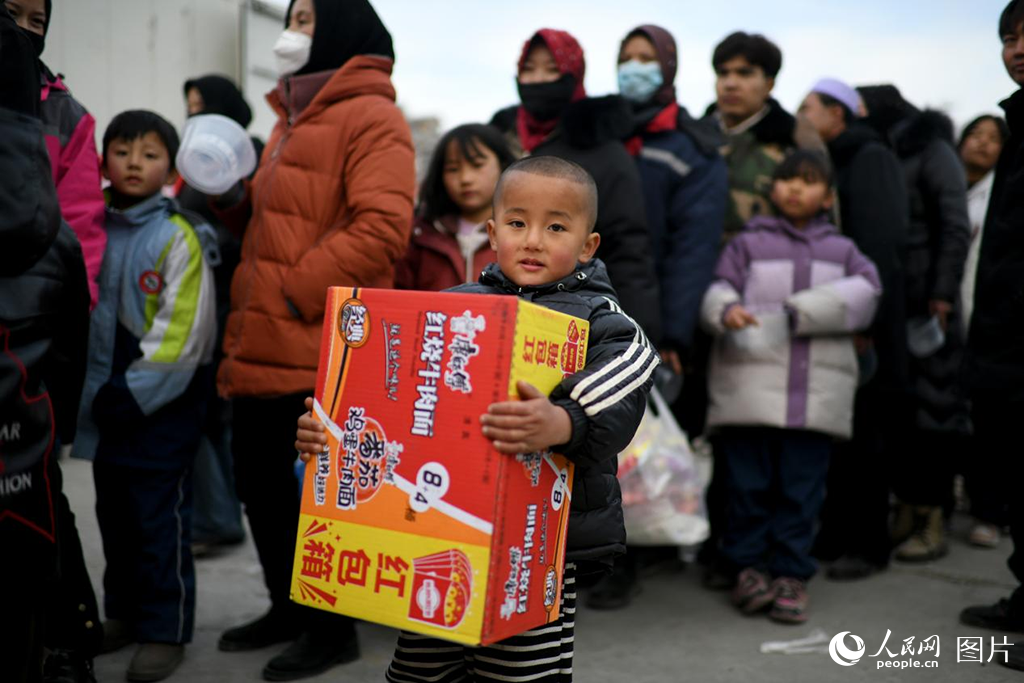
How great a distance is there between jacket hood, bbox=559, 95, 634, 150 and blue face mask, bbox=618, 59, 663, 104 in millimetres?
380

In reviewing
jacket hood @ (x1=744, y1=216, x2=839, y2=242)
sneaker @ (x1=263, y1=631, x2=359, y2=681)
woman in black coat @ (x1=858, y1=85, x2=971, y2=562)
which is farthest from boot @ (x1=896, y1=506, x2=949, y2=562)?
sneaker @ (x1=263, y1=631, x2=359, y2=681)

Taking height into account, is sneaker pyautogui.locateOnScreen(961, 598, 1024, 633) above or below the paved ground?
above

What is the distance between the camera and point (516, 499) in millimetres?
1664

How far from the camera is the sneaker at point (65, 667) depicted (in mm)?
2510

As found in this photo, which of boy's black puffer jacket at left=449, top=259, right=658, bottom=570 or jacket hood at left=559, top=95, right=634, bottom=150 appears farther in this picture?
jacket hood at left=559, top=95, right=634, bottom=150

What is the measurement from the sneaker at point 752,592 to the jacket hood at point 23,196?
2.82 m

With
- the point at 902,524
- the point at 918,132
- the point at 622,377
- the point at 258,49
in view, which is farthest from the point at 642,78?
the point at 258,49

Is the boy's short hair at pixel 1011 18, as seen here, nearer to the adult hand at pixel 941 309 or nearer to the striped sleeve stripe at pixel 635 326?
the adult hand at pixel 941 309

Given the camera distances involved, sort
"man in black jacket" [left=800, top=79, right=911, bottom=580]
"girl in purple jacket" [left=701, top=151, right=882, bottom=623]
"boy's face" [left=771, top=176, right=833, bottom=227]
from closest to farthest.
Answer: "girl in purple jacket" [left=701, top=151, right=882, bottom=623], "boy's face" [left=771, top=176, right=833, bottom=227], "man in black jacket" [left=800, top=79, right=911, bottom=580]

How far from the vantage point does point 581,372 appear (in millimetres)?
1816

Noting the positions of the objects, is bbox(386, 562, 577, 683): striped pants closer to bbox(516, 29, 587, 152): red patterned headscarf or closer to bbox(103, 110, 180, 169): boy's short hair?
bbox(103, 110, 180, 169): boy's short hair

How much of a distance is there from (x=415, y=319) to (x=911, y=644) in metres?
2.48

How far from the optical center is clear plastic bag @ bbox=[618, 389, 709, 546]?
3.49m

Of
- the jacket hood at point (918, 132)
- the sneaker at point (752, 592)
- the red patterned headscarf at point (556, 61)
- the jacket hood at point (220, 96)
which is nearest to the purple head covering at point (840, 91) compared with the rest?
the jacket hood at point (918, 132)
